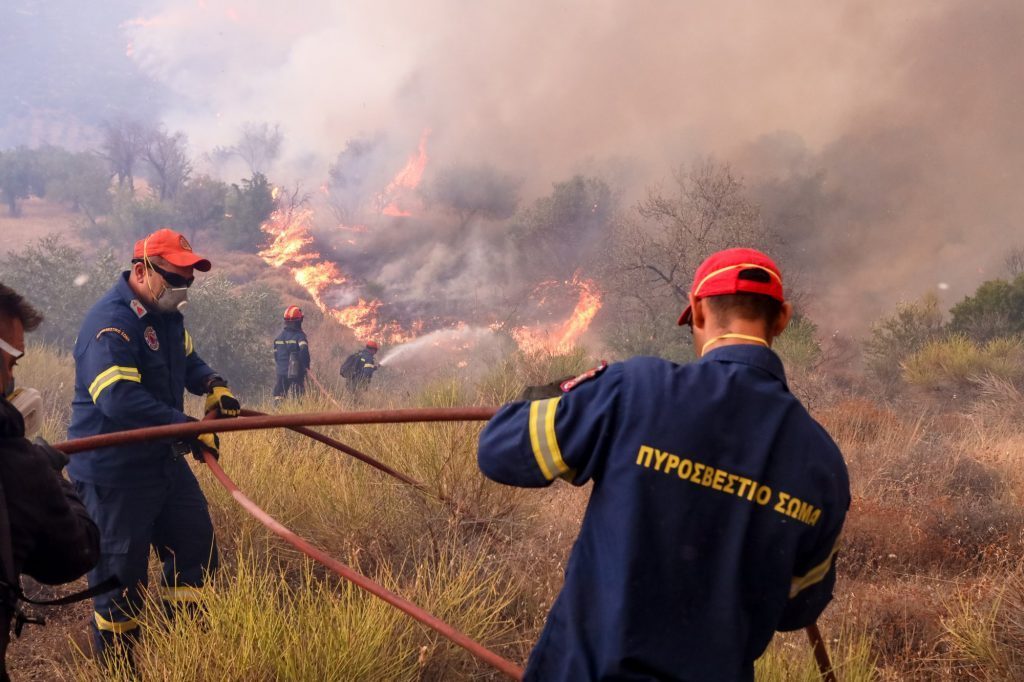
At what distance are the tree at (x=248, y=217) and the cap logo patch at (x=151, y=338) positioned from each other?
91.4ft

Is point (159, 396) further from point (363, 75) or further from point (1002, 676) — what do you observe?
point (363, 75)

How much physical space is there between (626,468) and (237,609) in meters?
1.72

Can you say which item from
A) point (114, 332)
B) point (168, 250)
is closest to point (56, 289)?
point (168, 250)

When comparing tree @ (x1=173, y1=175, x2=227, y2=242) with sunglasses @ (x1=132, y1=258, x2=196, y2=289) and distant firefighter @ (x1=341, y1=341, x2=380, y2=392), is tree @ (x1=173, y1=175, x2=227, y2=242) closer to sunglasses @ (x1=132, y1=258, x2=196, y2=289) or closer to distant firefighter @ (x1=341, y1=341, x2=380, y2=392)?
distant firefighter @ (x1=341, y1=341, x2=380, y2=392)

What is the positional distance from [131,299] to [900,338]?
1340 centimetres

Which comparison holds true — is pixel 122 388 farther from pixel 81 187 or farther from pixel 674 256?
pixel 81 187

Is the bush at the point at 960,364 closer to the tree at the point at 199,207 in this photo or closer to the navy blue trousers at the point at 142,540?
the navy blue trousers at the point at 142,540

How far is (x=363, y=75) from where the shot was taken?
55344 millimetres

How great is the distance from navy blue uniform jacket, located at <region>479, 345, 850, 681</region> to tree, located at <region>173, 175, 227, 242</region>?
3301 centimetres

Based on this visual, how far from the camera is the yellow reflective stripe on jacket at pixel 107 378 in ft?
9.79

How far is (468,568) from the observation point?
329cm

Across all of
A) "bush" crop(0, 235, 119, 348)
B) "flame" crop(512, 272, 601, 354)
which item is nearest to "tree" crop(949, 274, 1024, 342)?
"flame" crop(512, 272, 601, 354)

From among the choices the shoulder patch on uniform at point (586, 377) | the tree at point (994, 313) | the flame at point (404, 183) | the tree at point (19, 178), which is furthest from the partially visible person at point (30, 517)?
the tree at point (19, 178)

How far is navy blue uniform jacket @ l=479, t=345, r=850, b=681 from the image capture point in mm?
1370
